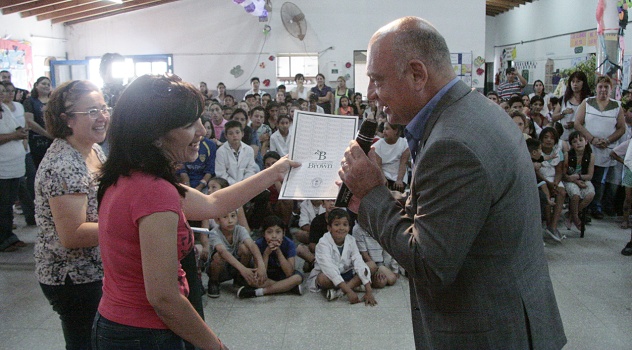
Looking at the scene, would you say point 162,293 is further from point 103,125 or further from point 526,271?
point 103,125

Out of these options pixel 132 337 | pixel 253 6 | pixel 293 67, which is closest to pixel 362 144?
pixel 132 337

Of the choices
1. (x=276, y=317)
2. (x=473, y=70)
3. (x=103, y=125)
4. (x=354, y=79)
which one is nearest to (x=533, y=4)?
(x=473, y=70)

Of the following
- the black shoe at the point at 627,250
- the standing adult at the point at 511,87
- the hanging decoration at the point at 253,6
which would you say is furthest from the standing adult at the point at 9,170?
the standing adult at the point at 511,87

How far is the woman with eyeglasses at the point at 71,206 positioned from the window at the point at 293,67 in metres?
10.1

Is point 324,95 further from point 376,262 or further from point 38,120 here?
point 376,262

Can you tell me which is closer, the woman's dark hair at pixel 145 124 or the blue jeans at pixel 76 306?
the woman's dark hair at pixel 145 124

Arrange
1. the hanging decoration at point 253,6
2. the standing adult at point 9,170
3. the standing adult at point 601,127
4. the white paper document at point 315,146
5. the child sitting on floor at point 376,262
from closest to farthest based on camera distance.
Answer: the white paper document at point 315,146
the child sitting on floor at point 376,262
the standing adult at point 9,170
the standing adult at point 601,127
the hanging decoration at point 253,6

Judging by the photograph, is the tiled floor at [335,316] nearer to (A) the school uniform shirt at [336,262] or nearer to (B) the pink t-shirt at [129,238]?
(A) the school uniform shirt at [336,262]

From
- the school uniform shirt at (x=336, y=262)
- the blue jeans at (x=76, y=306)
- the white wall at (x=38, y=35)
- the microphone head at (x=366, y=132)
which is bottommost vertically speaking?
the school uniform shirt at (x=336, y=262)

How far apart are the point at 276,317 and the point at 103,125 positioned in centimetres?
184

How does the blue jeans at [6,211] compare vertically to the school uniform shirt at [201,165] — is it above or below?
below

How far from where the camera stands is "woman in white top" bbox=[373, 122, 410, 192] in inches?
201

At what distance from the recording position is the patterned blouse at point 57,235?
1672mm

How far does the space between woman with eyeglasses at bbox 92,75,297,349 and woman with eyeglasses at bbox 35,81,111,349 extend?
1.37ft
